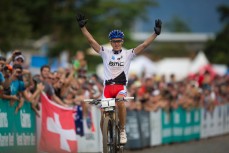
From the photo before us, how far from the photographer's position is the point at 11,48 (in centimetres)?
4578

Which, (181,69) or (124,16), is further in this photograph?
(124,16)

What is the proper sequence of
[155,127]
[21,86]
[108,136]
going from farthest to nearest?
[155,127], [21,86], [108,136]

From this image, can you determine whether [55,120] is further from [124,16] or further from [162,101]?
[124,16]

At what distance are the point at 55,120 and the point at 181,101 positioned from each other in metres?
8.11

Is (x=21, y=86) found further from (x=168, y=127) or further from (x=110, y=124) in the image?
(x=168, y=127)

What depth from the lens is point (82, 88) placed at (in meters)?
18.5

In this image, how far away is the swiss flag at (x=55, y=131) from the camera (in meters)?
15.6

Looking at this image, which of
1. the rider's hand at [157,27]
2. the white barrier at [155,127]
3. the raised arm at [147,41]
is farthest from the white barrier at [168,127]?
the rider's hand at [157,27]

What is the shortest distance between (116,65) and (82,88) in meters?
4.71

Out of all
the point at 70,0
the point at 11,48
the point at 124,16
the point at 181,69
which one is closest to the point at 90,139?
the point at 11,48

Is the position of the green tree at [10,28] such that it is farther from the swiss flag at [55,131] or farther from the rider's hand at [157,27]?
the rider's hand at [157,27]

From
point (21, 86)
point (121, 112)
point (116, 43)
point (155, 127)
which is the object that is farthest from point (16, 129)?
point (155, 127)

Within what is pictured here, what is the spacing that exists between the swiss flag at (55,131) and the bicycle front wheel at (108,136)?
2667 millimetres

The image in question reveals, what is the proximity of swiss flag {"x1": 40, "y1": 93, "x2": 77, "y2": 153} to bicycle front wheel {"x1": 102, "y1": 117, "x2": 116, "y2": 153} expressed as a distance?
2667mm
